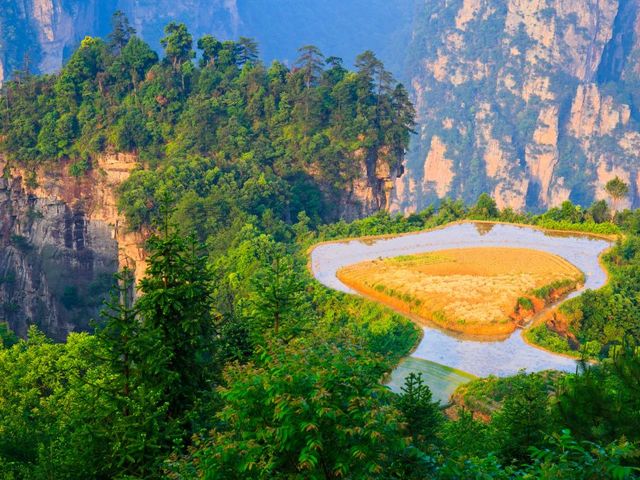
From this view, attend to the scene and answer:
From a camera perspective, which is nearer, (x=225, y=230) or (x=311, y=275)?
(x=311, y=275)

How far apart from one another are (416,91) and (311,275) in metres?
107

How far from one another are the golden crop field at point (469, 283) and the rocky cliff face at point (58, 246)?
47.3ft

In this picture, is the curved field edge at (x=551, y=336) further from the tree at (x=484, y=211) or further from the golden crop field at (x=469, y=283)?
the tree at (x=484, y=211)

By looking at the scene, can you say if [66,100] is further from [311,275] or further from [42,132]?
[311,275]

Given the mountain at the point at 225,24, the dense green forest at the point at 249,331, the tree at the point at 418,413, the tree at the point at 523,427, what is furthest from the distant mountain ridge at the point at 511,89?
the tree at the point at 418,413

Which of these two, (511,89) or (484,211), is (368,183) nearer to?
(484,211)

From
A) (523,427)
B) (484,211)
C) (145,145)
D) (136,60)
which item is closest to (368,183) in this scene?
(484,211)

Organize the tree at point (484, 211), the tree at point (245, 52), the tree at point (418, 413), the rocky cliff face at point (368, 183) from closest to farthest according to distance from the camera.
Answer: the tree at point (418, 413) → the tree at point (484, 211) → the rocky cliff face at point (368, 183) → the tree at point (245, 52)

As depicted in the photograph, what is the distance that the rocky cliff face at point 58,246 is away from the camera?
36.7m

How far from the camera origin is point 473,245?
1138 inches

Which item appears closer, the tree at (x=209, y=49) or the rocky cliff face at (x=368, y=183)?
the rocky cliff face at (x=368, y=183)

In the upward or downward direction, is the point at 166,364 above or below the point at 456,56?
below

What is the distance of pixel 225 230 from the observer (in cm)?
3159

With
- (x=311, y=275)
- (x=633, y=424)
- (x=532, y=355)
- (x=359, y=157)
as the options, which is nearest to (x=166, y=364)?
(x=633, y=424)
